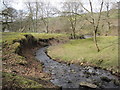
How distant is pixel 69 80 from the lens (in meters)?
13.0

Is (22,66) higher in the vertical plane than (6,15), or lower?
lower

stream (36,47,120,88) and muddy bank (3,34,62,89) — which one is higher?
muddy bank (3,34,62,89)

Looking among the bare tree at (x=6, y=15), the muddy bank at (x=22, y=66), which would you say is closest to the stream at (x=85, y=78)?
the muddy bank at (x=22, y=66)

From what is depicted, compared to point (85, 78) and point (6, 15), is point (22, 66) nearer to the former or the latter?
point (85, 78)

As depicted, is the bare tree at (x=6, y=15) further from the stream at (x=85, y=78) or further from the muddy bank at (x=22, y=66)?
the stream at (x=85, y=78)

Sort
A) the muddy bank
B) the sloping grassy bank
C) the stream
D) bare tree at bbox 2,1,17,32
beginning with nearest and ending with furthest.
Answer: the sloping grassy bank → the muddy bank → the stream → bare tree at bbox 2,1,17,32

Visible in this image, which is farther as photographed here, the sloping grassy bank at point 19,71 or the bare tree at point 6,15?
the bare tree at point 6,15

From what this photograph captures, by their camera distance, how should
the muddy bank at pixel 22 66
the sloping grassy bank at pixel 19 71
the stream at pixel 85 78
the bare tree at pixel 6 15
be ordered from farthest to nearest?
the bare tree at pixel 6 15 → the stream at pixel 85 78 → the muddy bank at pixel 22 66 → the sloping grassy bank at pixel 19 71

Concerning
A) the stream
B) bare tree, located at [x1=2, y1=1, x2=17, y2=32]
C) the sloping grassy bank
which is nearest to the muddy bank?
the sloping grassy bank

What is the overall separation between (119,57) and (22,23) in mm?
42183

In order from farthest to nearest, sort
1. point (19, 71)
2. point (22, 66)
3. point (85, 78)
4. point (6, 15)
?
1. point (6, 15)
2. point (22, 66)
3. point (85, 78)
4. point (19, 71)

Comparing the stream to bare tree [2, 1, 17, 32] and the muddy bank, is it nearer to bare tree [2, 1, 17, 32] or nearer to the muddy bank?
the muddy bank

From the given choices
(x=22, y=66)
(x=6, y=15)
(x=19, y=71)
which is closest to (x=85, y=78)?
(x=19, y=71)

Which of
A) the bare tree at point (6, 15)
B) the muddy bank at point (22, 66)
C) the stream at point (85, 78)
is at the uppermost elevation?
the bare tree at point (6, 15)
